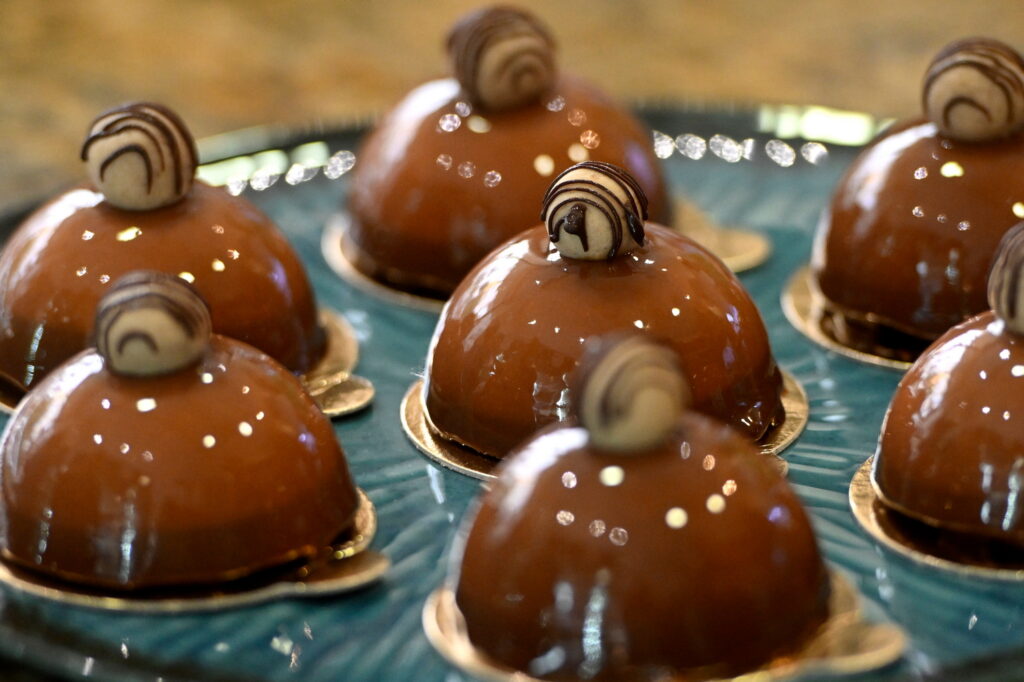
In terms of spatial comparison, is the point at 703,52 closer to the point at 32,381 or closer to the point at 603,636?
the point at 32,381

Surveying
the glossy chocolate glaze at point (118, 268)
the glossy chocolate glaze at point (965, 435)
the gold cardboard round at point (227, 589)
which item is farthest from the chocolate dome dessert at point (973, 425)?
the glossy chocolate glaze at point (118, 268)

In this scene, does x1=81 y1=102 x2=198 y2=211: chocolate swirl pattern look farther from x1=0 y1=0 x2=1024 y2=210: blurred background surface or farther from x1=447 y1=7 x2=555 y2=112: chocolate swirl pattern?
x1=0 y1=0 x2=1024 y2=210: blurred background surface

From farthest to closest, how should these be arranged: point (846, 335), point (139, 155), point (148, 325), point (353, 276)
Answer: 1. point (353, 276)
2. point (846, 335)
3. point (139, 155)
4. point (148, 325)

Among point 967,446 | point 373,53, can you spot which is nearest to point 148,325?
point 967,446

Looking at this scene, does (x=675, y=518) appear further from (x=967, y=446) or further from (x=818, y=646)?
(x=967, y=446)

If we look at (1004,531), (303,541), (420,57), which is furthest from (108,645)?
(420,57)

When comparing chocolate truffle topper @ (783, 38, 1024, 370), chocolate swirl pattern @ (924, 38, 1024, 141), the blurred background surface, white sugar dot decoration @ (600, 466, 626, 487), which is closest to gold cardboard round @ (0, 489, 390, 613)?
white sugar dot decoration @ (600, 466, 626, 487)

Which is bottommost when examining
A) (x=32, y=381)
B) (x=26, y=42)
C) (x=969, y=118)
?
(x=26, y=42)
